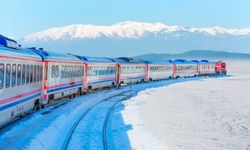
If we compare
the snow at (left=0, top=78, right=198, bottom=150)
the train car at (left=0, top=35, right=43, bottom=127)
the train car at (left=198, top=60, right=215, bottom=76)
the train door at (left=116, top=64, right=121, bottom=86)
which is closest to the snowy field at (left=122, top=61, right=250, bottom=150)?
the snow at (left=0, top=78, right=198, bottom=150)

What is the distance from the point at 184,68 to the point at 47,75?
59138 millimetres

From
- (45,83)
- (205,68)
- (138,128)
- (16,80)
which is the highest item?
(205,68)

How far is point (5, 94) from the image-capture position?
17469 mm

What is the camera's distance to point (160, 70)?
2852 inches

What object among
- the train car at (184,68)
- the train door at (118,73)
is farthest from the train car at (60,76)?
the train car at (184,68)

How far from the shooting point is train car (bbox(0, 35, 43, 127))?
56.6 ft

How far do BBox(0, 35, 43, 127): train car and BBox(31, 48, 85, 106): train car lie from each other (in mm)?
2117

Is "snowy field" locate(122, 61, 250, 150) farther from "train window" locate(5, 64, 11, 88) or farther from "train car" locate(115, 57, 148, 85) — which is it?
"train car" locate(115, 57, 148, 85)

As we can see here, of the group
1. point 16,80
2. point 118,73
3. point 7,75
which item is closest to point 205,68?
point 118,73

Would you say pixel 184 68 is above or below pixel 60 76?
above

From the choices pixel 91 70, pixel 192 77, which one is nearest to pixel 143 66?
pixel 91 70

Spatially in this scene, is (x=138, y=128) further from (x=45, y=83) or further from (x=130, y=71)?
(x=130, y=71)

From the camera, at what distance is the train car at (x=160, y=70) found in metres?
67.8

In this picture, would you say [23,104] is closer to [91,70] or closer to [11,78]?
[11,78]
